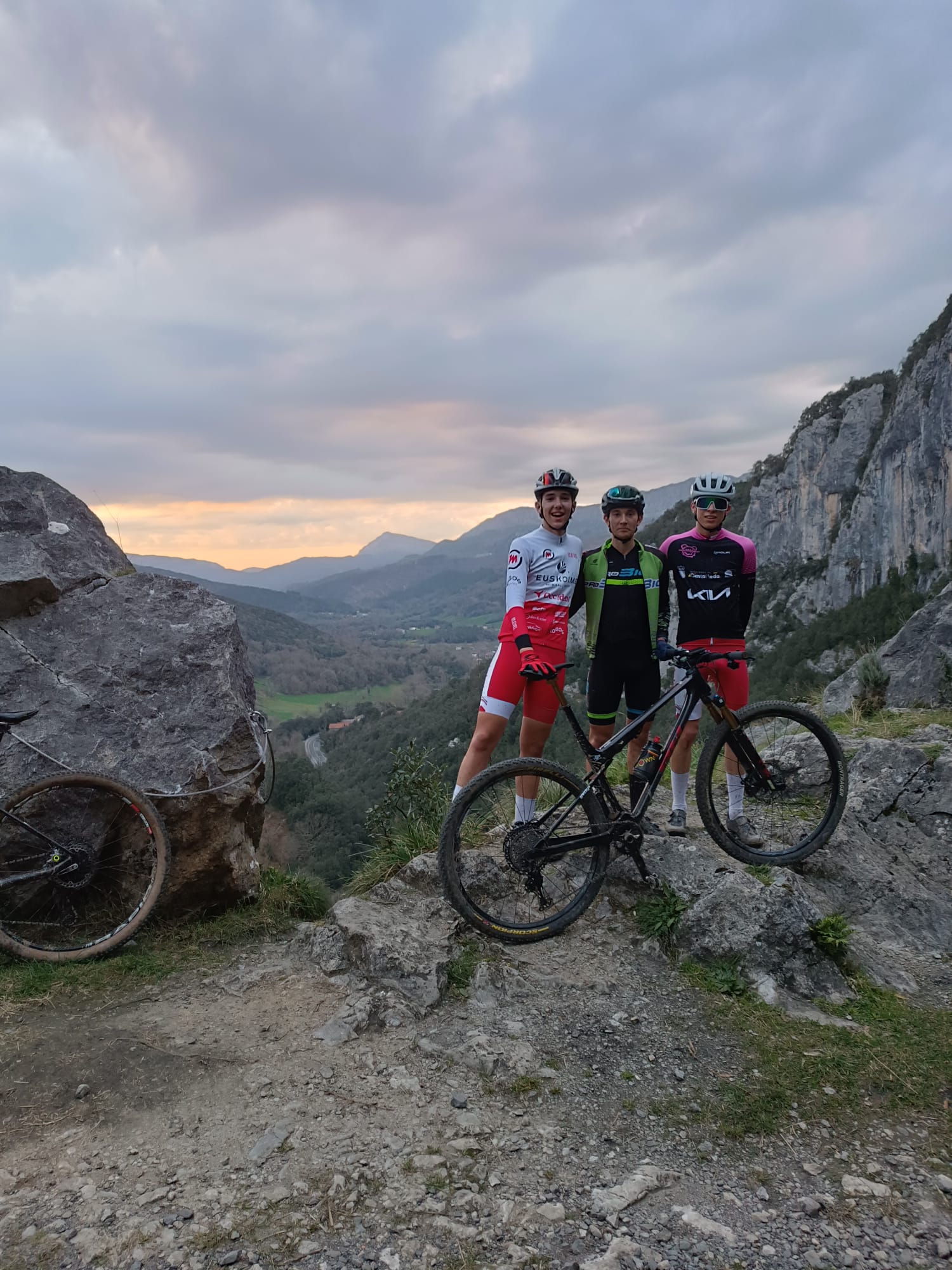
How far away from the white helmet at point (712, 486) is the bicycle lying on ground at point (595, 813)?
113 centimetres

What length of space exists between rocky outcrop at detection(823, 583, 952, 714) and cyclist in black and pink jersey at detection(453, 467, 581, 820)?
655cm

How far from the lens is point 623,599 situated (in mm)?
4676

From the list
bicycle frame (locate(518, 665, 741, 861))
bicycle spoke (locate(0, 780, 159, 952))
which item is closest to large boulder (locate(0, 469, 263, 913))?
bicycle spoke (locate(0, 780, 159, 952))

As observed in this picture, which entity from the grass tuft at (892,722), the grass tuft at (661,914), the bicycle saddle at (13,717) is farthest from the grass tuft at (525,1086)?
the grass tuft at (892,722)

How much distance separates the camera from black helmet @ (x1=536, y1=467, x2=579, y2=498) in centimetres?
458

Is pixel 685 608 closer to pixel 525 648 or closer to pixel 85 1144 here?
pixel 525 648

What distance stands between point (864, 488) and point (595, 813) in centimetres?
7429

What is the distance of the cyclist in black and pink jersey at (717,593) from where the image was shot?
4.85 metres

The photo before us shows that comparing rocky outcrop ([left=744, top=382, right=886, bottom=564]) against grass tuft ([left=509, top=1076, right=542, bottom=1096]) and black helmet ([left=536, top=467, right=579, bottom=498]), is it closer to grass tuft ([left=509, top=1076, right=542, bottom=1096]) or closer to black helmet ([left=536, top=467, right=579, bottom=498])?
black helmet ([left=536, top=467, right=579, bottom=498])

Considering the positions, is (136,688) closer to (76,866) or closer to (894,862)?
(76,866)

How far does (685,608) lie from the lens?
4.98 m

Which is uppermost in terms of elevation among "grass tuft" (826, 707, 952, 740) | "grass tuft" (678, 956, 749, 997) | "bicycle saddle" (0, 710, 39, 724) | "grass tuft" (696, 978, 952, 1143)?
"bicycle saddle" (0, 710, 39, 724)

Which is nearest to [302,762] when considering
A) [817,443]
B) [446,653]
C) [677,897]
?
[677,897]

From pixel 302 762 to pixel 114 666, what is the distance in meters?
37.4
